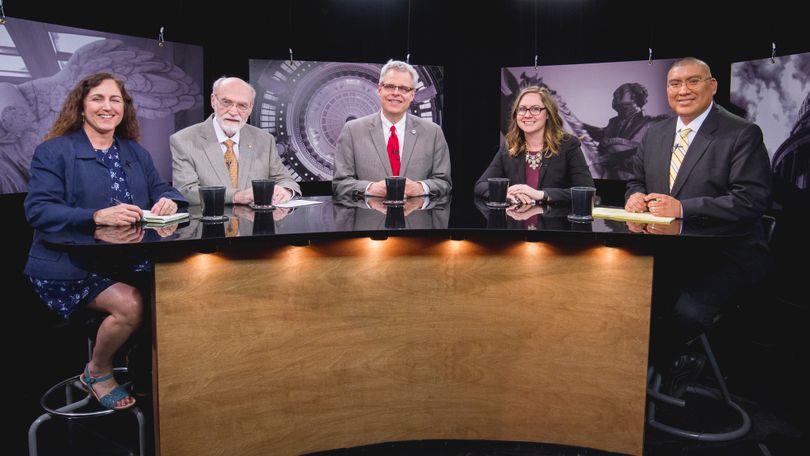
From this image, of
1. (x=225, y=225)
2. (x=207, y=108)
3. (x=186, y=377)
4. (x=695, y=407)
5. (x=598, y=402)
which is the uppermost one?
(x=207, y=108)

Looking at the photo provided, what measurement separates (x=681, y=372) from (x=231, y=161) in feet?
8.45

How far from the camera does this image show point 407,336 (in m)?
2.58

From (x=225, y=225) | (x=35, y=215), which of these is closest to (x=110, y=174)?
(x=35, y=215)

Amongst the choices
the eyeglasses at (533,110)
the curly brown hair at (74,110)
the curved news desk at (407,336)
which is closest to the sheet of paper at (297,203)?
the curved news desk at (407,336)

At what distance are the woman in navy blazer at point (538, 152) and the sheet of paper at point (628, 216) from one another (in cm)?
68

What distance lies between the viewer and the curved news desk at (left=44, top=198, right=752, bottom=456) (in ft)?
7.57

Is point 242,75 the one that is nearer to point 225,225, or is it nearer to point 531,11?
point 531,11

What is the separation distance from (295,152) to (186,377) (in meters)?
3.65

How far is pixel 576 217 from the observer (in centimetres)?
255

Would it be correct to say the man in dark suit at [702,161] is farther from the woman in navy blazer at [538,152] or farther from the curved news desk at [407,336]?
the woman in navy blazer at [538,152]

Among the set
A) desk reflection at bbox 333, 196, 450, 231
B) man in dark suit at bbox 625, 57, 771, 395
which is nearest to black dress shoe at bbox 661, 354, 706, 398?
man in dark suit at bbox 625, 57, 771, 395

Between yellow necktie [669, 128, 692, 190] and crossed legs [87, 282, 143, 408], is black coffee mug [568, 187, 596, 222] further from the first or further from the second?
crossed legs [87, 282, 143, 408]

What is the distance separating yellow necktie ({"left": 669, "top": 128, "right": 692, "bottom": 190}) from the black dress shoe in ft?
2.61

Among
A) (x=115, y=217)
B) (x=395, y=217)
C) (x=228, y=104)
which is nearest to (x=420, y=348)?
(x=395, y=217)
